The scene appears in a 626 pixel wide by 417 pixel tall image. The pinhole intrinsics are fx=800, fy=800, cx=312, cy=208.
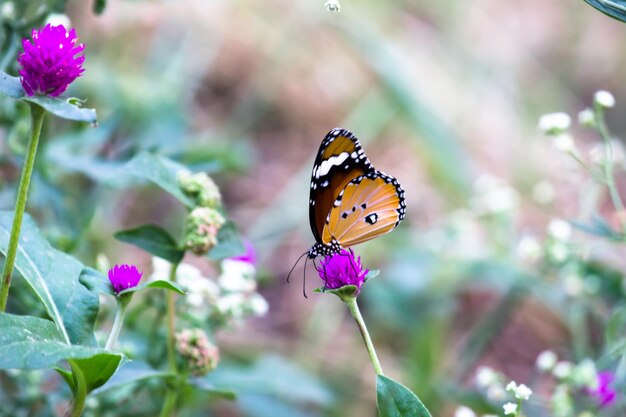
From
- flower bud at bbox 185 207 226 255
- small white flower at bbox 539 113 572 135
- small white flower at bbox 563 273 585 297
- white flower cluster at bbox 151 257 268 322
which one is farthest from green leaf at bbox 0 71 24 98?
small white flower at bbox 563 273 585 297

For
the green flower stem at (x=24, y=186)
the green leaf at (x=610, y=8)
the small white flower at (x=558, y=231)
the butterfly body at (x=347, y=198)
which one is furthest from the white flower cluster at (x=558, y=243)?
the green flower stem at (x=24, y=186)

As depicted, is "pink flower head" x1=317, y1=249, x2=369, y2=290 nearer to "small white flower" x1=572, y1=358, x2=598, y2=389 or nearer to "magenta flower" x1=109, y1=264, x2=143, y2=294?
"magenta flower" x1=109, y1=264, x2=143, y2=294

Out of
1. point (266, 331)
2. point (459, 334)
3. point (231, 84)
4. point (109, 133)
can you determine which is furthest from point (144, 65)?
point (459, 334)

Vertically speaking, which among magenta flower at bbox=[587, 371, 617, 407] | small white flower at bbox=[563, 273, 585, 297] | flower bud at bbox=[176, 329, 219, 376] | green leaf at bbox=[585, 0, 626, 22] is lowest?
flower bud at bbox=[176, 329, 219, 376]

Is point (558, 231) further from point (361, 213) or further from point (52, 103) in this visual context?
point (52, 103)

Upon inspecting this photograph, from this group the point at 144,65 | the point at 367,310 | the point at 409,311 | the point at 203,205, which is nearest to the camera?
the point at 203,205

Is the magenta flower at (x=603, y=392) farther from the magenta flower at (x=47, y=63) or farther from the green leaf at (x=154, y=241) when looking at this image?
the magenta flower at (x=47, y=63)

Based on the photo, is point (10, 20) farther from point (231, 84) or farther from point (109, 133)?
point (231, 84)
